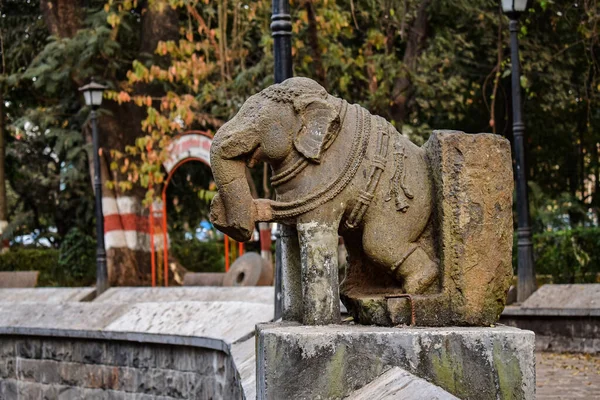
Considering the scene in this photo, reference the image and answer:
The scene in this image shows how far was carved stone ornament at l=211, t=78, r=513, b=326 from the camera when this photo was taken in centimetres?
548

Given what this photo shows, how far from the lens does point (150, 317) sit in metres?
10.7

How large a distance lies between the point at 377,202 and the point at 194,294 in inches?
293

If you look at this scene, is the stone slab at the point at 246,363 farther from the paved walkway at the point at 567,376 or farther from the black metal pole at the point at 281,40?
the paved walkway at the point at 567,376

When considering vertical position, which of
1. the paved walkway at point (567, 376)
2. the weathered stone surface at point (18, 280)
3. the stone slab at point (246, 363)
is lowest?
the paved walkway at point (567, 376)

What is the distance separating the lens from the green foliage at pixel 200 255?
2705 cm

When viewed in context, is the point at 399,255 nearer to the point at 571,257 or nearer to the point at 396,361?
the point at 396,361

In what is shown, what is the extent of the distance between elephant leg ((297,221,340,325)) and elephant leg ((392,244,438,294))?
0.35m

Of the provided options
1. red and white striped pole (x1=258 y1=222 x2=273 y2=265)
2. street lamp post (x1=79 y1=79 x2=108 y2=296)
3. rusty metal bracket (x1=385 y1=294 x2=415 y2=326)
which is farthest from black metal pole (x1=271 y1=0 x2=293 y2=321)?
red and white striped pole (x1=258 y1=222 x2=273 y2=265)

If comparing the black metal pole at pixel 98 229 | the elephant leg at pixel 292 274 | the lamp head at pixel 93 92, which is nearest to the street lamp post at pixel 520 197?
the black metal pole at pixel 98 229

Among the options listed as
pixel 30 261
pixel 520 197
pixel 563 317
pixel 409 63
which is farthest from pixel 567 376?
pixel 30 261

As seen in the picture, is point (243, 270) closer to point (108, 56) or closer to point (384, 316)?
point (108, 56)

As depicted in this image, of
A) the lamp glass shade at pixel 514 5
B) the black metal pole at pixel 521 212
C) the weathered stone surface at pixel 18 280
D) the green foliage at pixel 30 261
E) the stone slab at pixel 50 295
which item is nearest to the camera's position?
the black metal pole at pixel 521 212

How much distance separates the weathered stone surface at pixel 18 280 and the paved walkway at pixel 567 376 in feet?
35.7

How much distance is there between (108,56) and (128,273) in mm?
4442
